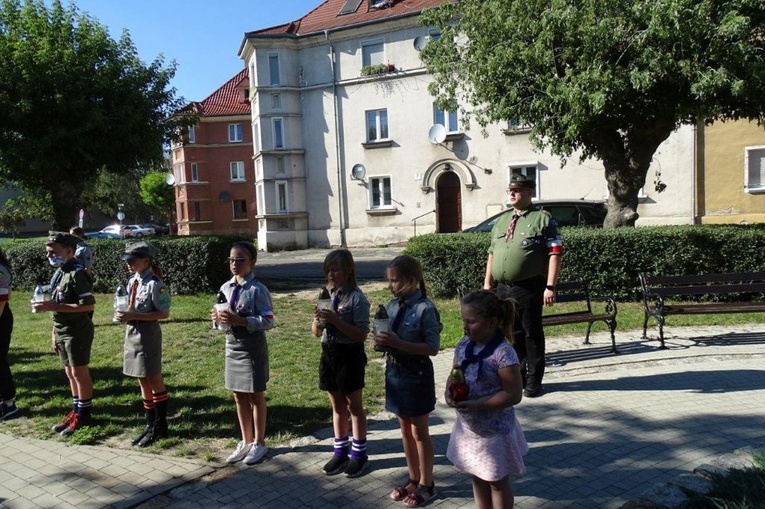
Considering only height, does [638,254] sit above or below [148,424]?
above

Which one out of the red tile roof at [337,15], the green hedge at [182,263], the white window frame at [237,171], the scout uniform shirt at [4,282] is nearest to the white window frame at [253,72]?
the red tile roof at [337,15]

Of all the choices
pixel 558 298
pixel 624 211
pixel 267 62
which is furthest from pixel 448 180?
pixel 558 298

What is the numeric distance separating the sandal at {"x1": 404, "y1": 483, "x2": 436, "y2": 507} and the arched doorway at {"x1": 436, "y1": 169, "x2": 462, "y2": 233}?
23676 millimetres

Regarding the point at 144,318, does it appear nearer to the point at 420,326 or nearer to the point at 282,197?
the point at 420,326

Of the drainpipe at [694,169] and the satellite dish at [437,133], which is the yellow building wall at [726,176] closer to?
the drainpipe at [694,169]

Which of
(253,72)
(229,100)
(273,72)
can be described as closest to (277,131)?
(273,72)

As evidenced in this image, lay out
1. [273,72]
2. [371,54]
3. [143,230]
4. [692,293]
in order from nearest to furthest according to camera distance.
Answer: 1. [692,293]
2. [371,54]
3. [273,72]
4. [143,230]

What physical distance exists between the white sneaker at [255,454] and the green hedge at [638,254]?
5.61 metres

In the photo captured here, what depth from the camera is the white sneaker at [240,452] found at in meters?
4.57

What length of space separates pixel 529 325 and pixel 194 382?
3593mm

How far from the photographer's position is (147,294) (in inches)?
188

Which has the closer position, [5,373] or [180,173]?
[5,373]

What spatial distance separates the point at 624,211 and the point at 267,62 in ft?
70.4

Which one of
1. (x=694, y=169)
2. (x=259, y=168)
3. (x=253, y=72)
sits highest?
(x=253, y=72)
